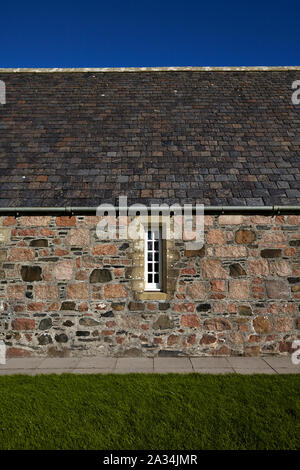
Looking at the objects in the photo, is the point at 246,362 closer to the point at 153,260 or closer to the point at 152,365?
the point at 152,365

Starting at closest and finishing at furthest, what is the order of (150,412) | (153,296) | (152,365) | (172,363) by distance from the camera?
(150,412)
(152,365)
(172,363)
(153,296)

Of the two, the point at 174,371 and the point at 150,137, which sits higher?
the point at 150,137

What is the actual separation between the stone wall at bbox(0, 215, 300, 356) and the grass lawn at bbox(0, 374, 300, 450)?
1174mm

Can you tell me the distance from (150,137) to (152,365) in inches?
236

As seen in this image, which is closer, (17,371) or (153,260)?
(17,371)

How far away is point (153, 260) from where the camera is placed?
7156mm

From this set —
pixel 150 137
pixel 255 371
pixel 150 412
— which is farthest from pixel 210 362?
pixel 150 137

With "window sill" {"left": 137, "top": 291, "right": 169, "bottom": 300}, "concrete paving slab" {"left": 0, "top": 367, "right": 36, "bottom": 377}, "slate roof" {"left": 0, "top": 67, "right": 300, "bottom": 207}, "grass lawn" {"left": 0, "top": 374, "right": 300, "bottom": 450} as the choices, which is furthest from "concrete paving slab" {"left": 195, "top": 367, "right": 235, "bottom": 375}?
"slate roof" {"left": 0, "top": 67, "right": 300, "bottom": 207}

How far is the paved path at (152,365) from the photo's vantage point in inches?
234

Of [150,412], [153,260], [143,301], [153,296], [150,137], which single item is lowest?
[150,412]

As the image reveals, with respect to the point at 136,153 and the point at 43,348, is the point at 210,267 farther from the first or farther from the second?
the point at 43,348

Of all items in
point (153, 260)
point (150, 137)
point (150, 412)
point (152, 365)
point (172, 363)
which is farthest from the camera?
point (150, 137)

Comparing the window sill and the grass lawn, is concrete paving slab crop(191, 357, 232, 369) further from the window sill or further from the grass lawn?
the window sill

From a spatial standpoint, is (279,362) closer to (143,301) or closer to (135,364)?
(135,364)
